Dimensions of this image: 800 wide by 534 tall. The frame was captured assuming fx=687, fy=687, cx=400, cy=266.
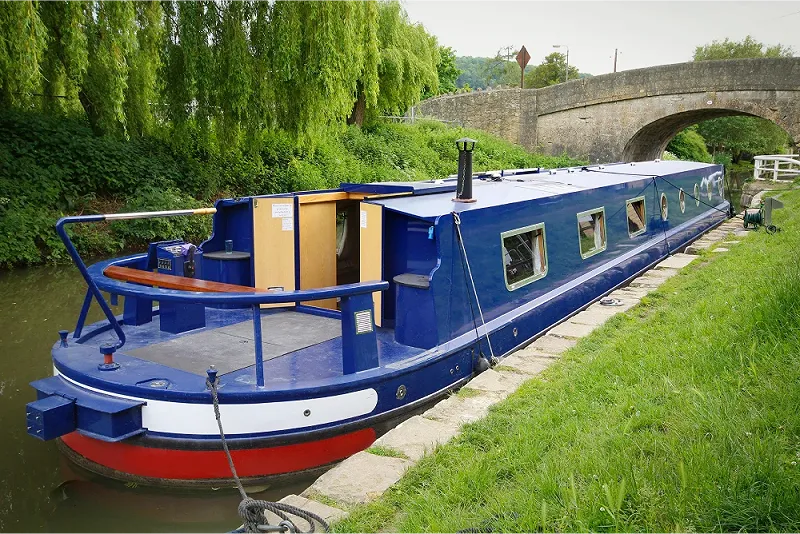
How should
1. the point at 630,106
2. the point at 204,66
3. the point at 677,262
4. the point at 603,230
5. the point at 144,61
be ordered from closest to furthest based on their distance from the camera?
1. the point at 603,230
2. the point at 677,262
3. the point at 144,61
4. the point at 204,66
5. the point at 630,106

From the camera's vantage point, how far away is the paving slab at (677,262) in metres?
8.88

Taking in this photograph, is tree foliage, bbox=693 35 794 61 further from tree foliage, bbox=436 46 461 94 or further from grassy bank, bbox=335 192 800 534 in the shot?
grassy bank, bbox=335 192 800 534

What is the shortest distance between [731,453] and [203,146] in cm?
1356

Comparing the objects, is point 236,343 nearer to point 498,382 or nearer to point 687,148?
point 498,382

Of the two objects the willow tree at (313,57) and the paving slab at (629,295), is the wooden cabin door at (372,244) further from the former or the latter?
the willow tree at (313,57)

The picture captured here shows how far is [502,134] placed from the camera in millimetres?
29219

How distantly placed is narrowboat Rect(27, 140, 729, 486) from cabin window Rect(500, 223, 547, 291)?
0.02 meters

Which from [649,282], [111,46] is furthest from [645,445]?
[111,46]

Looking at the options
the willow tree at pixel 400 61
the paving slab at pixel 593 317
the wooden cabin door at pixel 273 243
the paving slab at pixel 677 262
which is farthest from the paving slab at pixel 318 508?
the willow tree at pixel 400 61

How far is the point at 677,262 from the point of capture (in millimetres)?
9109

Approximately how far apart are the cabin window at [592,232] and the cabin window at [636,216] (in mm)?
1065

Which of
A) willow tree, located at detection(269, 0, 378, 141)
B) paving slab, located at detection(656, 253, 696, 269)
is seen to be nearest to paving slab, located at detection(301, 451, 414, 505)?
paving slab, located at detection(656, 253, 696, 269)

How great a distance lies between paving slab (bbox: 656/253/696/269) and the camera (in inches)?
349

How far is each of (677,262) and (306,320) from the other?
5.49 meters
